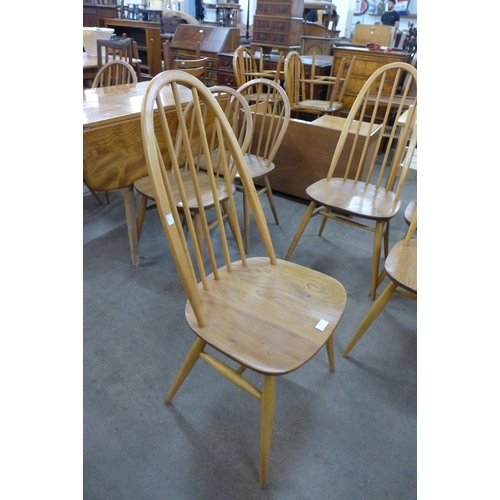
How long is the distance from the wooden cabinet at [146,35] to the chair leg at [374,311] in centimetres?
390

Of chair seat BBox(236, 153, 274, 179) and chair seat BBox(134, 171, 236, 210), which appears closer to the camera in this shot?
chair seat BBox(134, 171, 236, 210)

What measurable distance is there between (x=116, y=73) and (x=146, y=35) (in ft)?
7.74

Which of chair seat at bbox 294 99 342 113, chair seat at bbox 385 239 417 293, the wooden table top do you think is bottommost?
chair seat at bbox 385 239 417 293

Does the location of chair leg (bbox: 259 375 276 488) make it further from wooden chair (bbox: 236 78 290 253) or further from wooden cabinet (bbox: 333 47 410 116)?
wooden cabinet (bbox: 333 47 410 116)

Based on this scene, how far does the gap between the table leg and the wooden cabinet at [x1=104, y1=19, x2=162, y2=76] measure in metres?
2.94

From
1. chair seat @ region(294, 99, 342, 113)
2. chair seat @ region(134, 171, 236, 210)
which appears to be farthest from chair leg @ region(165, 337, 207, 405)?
chair seat @ region(294, 99, 342, 113)

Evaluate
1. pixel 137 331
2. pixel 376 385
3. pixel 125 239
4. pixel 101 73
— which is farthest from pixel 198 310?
pixel 101 73

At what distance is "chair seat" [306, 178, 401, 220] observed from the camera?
156cm

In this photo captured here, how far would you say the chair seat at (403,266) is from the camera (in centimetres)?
115

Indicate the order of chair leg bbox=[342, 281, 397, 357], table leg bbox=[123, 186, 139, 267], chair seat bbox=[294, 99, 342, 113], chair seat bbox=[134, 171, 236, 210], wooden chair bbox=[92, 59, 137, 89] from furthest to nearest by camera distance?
1. chair seat bbox=[294, 99, 342, 113]
2. wooden chair bbox=[92, 59, 137, 89]
3. table leg bbox=[123, 186, 139, 267]
4. chair seat bbox=[134, 171, 236, 210]
5. chair leg bbox=[342, 281, 397, 357]

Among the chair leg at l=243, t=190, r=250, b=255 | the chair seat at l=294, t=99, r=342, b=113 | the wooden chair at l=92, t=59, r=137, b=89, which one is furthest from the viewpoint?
the chair seat at l=294, t=99, r=342, b=113

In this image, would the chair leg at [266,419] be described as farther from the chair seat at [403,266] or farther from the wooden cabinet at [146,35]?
the wooden cabinet at [146,35]

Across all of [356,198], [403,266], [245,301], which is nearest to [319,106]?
[356,198]

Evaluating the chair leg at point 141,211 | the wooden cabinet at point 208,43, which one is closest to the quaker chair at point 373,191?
the chair leg at point 141,211
